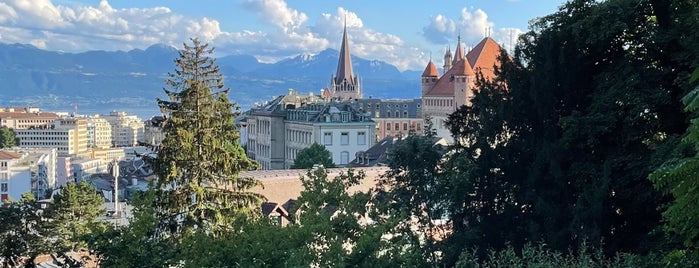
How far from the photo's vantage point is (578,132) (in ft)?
65.9

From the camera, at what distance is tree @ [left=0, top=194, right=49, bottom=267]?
1612 cm

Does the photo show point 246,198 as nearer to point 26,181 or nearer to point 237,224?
point 237,224

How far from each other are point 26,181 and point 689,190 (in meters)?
109

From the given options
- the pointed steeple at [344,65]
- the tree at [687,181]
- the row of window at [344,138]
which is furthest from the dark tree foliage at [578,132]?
the pointed steeple at [344,65]

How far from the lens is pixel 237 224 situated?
44.7 ft

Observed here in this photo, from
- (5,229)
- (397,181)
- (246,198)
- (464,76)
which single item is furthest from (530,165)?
(464,76)

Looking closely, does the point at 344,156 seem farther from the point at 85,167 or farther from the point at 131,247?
the point at 85,167

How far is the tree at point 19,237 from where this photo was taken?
16.1m

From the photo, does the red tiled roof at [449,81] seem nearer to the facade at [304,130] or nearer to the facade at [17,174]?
the facade at [304,130]

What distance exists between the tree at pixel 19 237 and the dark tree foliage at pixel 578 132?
401 inches

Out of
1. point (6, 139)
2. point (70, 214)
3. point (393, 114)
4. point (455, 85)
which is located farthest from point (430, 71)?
point (70, 214)

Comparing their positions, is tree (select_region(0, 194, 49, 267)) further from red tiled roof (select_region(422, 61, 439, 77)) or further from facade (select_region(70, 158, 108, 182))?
facade (select_region(70, 158, 108, 182))

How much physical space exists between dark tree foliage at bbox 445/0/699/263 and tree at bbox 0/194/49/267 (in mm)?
10192

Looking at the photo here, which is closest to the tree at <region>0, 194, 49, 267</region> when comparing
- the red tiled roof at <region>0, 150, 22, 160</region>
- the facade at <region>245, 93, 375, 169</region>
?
the facade at <region>245, 93, 375, 169</region>
